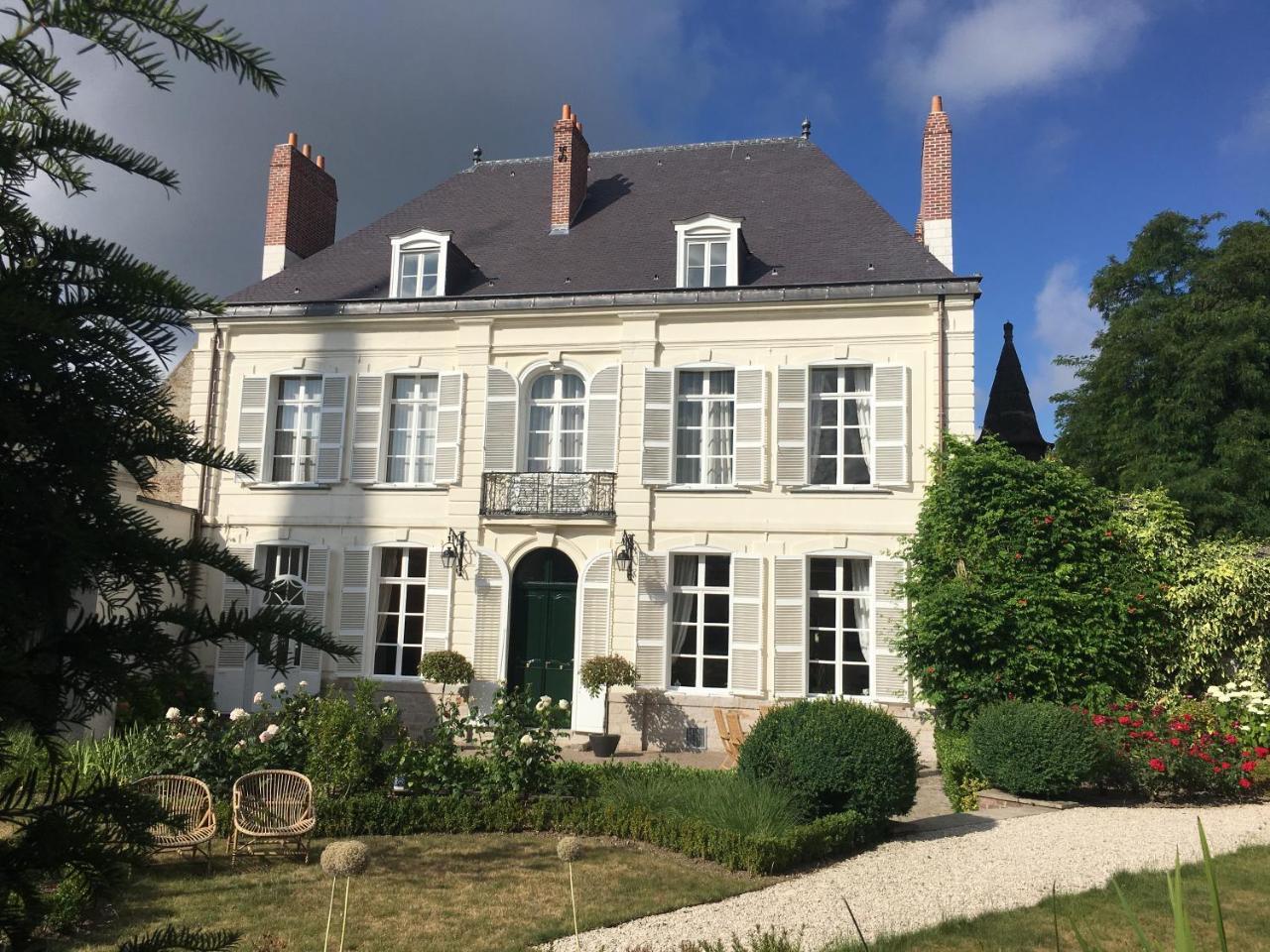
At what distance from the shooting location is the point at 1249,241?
19172mm

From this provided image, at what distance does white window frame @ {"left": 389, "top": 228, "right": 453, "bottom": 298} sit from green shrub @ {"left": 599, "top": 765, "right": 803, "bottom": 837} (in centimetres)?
881

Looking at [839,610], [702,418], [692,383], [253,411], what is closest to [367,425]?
[253,411]

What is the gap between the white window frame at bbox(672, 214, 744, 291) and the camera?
14023 millimetres

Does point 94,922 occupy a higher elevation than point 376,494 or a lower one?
lower

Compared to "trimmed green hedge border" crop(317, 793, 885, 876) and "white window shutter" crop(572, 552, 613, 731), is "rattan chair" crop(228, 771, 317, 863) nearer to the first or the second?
"trimmed green hedge border" crop(317, 793, 885, 876)

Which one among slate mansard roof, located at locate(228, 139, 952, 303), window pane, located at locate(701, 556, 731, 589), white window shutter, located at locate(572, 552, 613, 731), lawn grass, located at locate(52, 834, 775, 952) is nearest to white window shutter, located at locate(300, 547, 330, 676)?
white window shutter, located at locate(572, 552, 613, 731)

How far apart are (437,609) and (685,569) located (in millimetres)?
3625

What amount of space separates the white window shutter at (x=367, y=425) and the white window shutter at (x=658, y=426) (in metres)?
4.12

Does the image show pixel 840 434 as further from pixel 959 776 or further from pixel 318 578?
pixel 318 578

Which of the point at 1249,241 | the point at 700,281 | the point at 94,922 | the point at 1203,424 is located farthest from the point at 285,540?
the point at 1249,241

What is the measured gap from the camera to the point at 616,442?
13992 millimetres

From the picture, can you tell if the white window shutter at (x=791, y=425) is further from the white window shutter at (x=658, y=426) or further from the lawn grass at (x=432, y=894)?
the lawn grass at (x=432, y=894)

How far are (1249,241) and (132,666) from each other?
22513 millimetres

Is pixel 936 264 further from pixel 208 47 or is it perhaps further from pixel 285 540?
pixel 208 47
